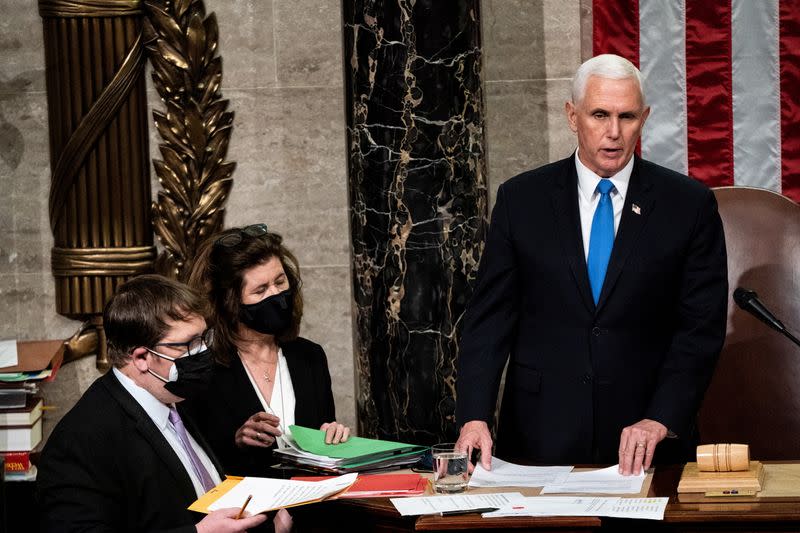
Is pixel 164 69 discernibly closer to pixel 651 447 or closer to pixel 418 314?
pixel 418 314

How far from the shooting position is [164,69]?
517 centimetres

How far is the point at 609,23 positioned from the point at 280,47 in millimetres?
1499

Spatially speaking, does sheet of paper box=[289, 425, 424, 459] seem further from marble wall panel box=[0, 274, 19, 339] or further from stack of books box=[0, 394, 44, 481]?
marble wall panel box=[0, 274, 19, 339]

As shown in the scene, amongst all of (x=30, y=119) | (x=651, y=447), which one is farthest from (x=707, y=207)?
(x=30, y=119)

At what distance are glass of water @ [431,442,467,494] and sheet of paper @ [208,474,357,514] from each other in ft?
0.73

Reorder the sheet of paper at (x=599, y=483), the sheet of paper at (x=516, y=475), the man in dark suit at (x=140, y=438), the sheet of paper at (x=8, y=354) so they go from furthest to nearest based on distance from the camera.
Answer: the sheet of paper at (x=8, y=354) → the sheet of paper at (x=516, y=475) → the sheet of paper at (x=599, y=483) → the man in dark suit at (x=140, y=438)

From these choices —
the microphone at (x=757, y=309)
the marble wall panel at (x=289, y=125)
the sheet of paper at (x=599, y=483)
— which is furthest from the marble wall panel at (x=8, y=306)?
the microphone at (x=757, y=309)

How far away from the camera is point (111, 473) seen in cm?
274

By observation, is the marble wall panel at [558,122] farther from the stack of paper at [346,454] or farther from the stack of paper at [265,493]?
the stack of paper at [265,493]

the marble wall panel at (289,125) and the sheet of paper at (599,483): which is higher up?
the marble wall panel at (289,125)

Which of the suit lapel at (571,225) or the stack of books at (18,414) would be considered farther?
the stack of books at (18,414)

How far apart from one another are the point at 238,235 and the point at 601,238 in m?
1.21

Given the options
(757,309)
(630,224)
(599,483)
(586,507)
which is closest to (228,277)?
(630,224)

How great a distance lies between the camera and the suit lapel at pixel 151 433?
9.41 feet
